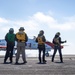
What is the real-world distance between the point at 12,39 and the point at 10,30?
51 centimetres

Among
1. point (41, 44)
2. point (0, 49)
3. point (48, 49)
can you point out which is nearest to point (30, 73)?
point (41, 44)

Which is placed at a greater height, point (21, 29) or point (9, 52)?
point (21, 29)

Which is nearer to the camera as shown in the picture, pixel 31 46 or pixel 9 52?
pixel 9 52

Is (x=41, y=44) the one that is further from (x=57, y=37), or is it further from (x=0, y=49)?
(x=0, y=49)

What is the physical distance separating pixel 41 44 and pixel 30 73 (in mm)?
6603

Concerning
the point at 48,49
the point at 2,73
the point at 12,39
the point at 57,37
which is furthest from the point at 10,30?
the point at 48,49

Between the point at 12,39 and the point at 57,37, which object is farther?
the point at 57,37

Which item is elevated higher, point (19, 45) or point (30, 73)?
point (19, 45)

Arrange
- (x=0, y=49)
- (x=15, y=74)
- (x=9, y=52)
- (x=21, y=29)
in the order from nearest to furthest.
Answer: (x=15, y=74) < (x=21, y=29) < (x=9, y=52) < (x=0, y=49)

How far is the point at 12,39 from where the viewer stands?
636 inches

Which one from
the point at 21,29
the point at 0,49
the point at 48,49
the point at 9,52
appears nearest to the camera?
the point at 21,29

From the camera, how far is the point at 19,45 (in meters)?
15.6

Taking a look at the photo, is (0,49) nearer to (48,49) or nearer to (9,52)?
(48,49)

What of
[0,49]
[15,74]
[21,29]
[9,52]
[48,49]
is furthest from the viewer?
[0,49]
